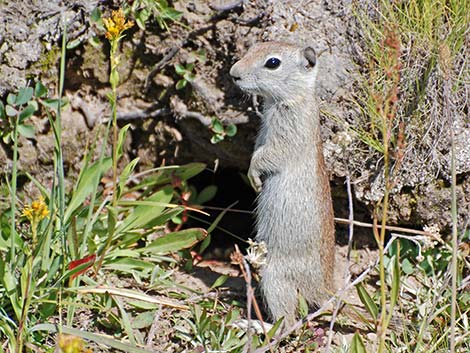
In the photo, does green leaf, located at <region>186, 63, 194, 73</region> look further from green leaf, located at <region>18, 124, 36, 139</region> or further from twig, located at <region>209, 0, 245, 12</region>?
green leaf, located at <region>18, 124, 36, 139</region>

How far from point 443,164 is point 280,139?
3.61 ft

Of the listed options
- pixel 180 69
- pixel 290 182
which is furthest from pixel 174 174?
pixel 290 182

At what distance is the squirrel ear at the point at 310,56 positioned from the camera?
14.5 ft

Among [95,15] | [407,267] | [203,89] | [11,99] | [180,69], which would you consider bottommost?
[407,267]

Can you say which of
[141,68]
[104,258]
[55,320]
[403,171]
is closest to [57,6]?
[141,68]

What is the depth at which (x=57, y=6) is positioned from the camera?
4.96 m

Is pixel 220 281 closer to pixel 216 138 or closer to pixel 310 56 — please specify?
pixel 216 138

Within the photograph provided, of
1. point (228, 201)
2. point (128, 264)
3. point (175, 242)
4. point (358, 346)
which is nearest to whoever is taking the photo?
point (358, 346)

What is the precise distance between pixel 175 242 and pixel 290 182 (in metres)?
0.88

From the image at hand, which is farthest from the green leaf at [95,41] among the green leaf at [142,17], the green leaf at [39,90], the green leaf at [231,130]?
the green leaf at [231,130]

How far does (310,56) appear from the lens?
14.6 ft

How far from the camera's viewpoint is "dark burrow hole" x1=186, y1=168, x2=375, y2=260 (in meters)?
5.21

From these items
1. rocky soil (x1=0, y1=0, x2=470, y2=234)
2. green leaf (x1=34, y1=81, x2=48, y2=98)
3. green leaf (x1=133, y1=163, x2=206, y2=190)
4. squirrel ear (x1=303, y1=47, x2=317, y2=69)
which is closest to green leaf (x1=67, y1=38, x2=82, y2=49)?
rocky soil (x1=0, y1=0, x2=470, y2=234)

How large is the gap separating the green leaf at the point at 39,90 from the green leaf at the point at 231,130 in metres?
1.29
